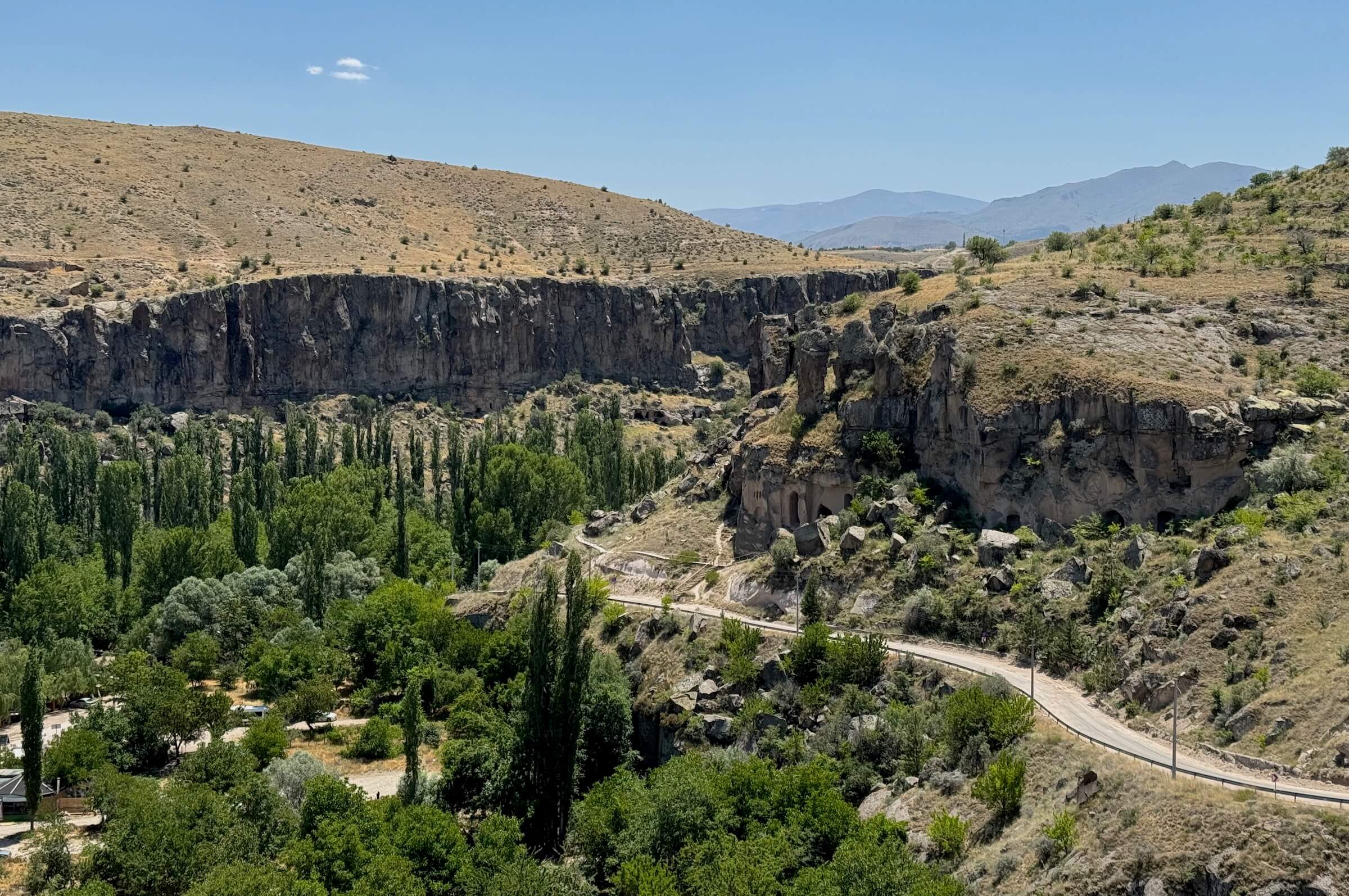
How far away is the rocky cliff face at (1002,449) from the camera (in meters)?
44.5

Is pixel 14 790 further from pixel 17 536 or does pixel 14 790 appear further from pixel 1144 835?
pixel 1144 835

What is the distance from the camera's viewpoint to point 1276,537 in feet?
128

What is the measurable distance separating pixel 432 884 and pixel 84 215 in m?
109

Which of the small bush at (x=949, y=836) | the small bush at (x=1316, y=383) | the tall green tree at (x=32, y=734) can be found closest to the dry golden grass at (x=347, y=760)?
the tall green tree at (x=32, y=734)

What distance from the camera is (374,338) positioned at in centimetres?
11825

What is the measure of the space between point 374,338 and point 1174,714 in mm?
95707

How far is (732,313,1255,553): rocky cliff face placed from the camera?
1753 inches

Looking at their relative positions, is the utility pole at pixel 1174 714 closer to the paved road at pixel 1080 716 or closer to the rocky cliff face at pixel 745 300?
the paved road at pixel 1080 716

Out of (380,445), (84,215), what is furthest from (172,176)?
(380,445)

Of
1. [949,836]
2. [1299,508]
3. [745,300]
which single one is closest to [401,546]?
[949,836]

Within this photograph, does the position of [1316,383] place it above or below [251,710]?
above

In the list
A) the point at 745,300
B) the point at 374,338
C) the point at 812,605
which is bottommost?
the point at 812,605

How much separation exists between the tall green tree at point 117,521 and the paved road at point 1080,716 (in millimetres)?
38036

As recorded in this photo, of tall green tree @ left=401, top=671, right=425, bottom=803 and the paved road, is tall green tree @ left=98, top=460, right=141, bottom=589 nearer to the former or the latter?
tall green tree @ left=401, top=671, right=425, bottom=803
